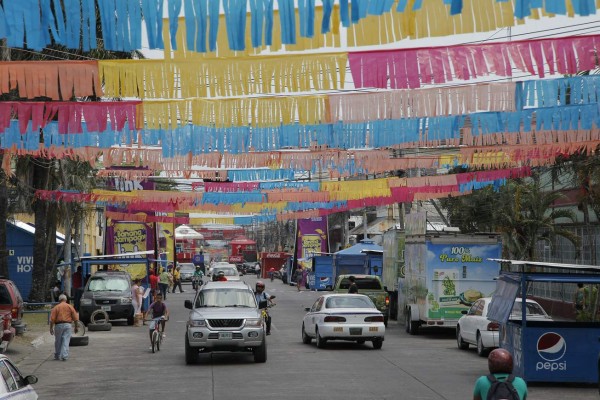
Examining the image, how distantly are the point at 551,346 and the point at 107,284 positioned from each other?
76.6ft

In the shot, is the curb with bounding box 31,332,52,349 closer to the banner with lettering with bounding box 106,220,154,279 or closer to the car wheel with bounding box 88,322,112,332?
the car wheel with bounding box 88,322,112,332

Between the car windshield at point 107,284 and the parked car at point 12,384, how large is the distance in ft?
86.0

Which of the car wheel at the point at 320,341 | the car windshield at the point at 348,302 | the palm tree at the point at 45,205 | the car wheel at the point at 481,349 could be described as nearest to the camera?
the car wheel at the point at 481,349

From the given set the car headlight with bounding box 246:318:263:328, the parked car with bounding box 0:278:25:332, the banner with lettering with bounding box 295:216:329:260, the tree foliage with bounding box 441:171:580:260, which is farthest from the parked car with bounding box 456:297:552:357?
the banner with lettering with bounding box 295:216:329:260

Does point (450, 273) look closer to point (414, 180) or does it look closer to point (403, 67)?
point (414, 180)

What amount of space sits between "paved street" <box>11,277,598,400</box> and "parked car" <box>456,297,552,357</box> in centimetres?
43

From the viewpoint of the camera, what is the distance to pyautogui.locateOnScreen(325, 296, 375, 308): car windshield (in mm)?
27867

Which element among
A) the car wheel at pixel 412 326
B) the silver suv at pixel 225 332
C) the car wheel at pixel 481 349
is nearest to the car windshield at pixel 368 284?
the car wheel at pixel 412 326

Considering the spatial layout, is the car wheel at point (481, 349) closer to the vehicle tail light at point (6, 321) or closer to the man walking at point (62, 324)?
the man walking at point (62, 324)

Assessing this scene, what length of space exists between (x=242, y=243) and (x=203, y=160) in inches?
4602

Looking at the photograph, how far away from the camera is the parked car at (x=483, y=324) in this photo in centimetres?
2437

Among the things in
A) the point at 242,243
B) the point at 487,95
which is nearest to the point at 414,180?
the point at 487,95

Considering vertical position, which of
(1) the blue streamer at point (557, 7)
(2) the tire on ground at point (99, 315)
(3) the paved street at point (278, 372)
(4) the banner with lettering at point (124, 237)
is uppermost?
(1) the blue streamer at point (557, 7)

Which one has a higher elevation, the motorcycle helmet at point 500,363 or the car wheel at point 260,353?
the motorcycle helmet at point 500,363
